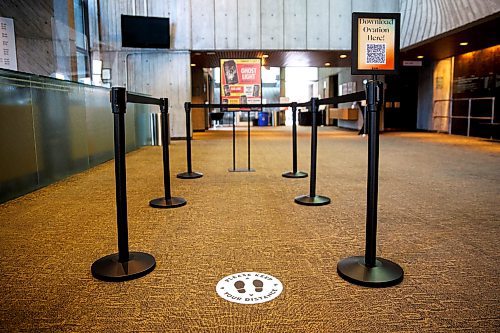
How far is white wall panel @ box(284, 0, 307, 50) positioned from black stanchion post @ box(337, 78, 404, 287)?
9.20m

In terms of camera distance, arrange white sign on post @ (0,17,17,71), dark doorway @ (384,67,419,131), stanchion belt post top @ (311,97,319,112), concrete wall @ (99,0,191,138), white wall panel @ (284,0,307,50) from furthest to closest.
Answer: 1. dark doorway @ (384,67,419,131)
2. white wall panel @ (284,0,307,50)
3. concrete wall @ (99,0,191,138)
4. white sign on post @ (0,17,17,71)
5. stanchion belt post top @ (311,97,319,112)

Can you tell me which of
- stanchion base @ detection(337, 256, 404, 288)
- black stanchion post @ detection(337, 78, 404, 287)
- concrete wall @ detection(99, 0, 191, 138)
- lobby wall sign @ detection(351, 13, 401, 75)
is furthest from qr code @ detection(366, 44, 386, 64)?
concrete wall @ detection(99, 0, 191, 138)

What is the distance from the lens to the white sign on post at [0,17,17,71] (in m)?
7.00

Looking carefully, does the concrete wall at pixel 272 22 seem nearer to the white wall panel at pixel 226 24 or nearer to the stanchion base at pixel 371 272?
the white wall panel at pixel 226 24

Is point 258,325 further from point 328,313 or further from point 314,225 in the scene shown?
point 314,225

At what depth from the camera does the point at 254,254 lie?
2.24 meters

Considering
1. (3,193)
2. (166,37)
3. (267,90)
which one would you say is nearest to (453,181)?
(3,193)

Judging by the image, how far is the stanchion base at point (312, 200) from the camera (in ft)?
11.1

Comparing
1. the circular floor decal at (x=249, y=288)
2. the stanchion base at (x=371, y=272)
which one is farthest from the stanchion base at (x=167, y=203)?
the stanchion base at (x=371, y=272)

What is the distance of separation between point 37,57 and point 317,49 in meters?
6.61

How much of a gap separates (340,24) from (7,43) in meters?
7.61

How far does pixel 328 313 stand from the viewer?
158cm

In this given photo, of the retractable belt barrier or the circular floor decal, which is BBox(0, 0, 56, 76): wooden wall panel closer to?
the retractable belt barrier

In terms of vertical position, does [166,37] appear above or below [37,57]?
above
